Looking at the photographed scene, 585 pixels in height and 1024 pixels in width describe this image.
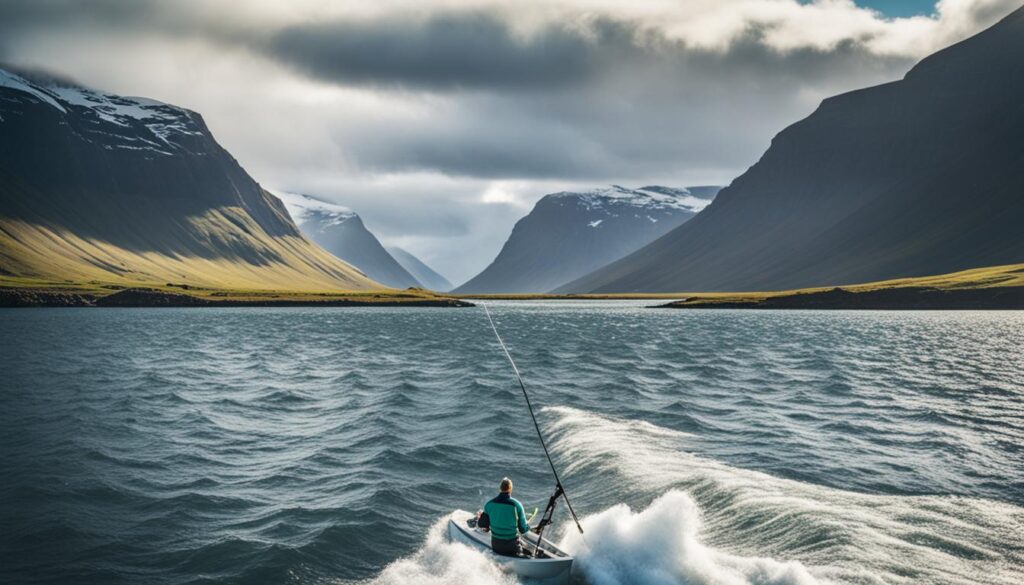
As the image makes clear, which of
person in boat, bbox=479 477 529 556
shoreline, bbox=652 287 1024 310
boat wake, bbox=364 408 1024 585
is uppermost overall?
shoreline, bbox=652 287 1024 310

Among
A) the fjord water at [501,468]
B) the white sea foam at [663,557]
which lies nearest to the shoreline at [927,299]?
the fjord water at [501,468]

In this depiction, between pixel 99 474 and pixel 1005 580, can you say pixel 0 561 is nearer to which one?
pixel 99 474

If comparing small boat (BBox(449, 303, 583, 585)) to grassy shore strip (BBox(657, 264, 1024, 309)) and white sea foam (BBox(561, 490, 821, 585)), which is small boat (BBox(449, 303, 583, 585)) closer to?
white sea foam (BBox(561, 490, 821, 585))

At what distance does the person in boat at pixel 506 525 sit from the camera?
19266mm

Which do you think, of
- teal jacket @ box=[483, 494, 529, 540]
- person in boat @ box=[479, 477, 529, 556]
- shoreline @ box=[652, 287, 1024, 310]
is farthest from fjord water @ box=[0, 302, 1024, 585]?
shoreline @ box=[652, 287, 1024, 310]

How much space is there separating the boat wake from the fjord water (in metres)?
0.08

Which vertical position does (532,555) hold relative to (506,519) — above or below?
below

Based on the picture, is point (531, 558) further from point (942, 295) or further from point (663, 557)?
point (942, 295)

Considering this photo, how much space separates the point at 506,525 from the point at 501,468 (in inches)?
456

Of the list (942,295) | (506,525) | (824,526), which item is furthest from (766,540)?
(942,295)

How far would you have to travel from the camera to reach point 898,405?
44.0m

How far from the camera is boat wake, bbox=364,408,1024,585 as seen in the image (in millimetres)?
17891

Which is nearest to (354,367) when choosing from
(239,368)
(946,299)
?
(239,368)

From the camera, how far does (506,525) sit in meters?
19.3
